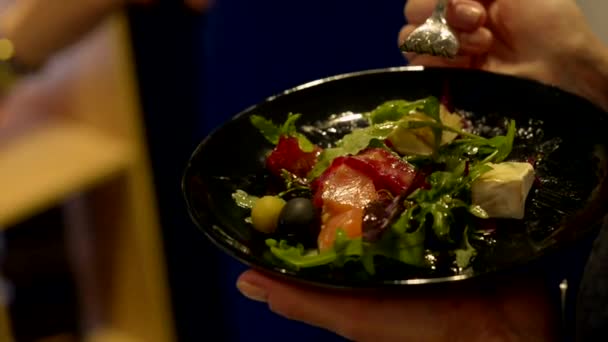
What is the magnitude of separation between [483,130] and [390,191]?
0.75ft

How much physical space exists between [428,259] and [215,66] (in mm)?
956

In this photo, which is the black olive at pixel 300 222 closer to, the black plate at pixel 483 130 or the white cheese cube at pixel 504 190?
the black plate at pixel 483 130

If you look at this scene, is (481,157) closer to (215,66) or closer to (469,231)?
(469,231)

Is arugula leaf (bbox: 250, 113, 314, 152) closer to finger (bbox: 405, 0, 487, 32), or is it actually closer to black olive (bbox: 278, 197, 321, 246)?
black olive (bbox: 278, 197, 321, 246)

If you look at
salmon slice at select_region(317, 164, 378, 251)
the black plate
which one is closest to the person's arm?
the black plate

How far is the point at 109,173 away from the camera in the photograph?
6.54ft

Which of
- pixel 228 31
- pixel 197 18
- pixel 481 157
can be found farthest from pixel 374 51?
pixel 481 157

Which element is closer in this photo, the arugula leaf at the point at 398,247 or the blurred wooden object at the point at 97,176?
the arugula leaf at the point at 398,247

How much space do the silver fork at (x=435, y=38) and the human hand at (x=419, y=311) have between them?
1.18ft

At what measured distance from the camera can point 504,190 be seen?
0.80m

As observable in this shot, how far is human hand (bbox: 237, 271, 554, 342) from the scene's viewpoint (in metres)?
0.77

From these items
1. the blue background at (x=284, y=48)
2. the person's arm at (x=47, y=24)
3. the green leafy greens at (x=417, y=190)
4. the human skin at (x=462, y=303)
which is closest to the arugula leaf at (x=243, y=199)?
the green leafy greens at (x=417, y=190)

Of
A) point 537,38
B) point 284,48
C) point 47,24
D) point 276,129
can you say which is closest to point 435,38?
point 537,38

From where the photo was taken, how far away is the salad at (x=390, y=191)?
29.7 inches
